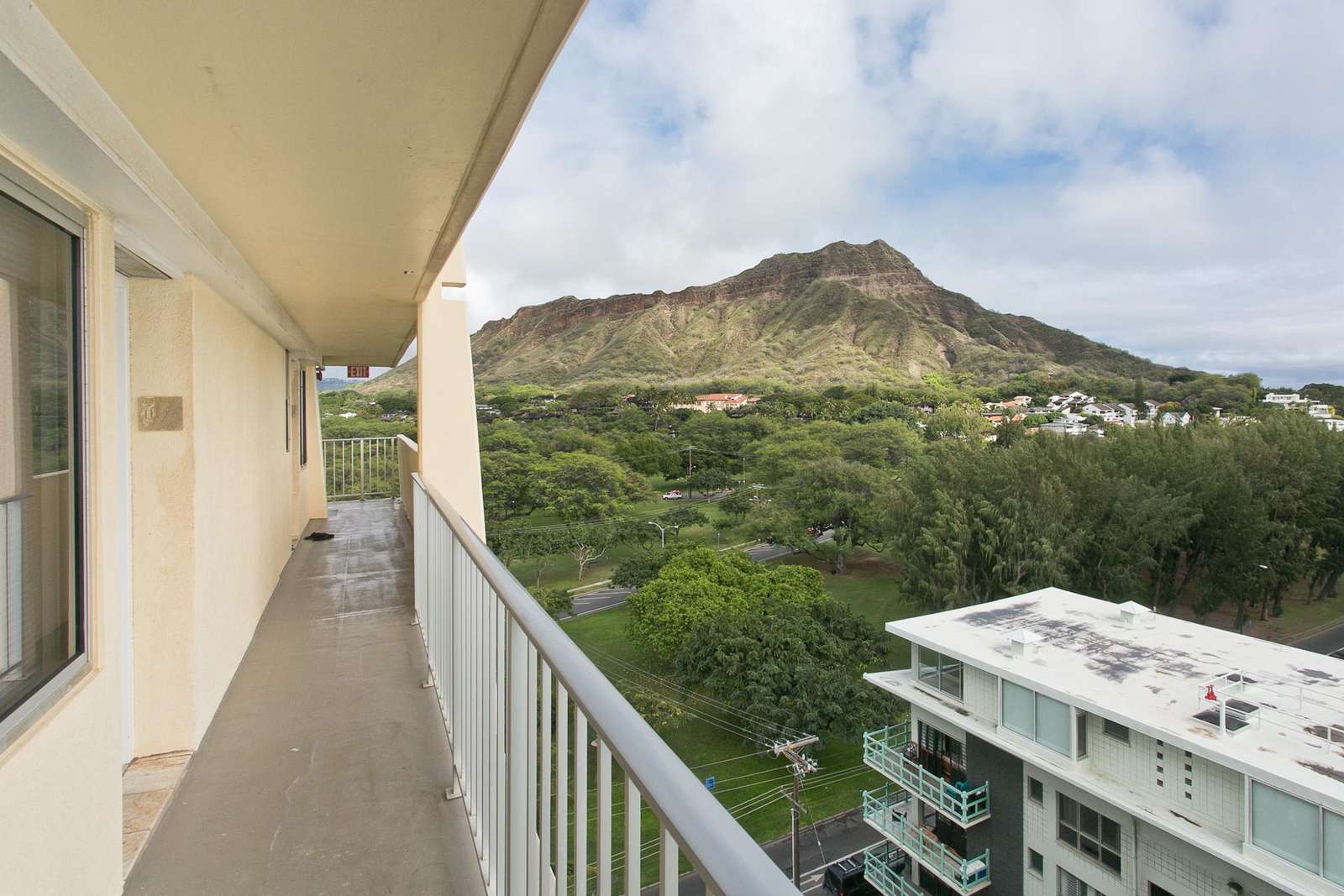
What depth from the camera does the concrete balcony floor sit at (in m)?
1.63

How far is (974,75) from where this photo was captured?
86.2 m

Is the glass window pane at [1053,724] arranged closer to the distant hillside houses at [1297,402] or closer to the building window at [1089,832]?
the building window at [1089,832]

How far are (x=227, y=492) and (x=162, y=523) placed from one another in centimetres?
63

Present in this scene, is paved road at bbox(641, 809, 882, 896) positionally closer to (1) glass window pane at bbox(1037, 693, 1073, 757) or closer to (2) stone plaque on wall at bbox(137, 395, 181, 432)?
(1) glass window pane at bbox(1037, 693, 1073, 757)

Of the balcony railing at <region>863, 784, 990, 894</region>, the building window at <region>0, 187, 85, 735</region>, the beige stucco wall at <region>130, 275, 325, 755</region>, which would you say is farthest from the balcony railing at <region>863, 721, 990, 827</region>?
the building window at <region>0, 187, 85, 735</region>

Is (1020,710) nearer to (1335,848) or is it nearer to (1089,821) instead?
(1089,821)

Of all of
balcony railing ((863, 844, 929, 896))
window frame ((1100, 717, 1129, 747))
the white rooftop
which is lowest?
balcony railing ((863, 844, 929, 896))

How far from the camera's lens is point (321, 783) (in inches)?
80.0

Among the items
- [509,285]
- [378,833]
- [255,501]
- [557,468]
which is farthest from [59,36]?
[509,285]

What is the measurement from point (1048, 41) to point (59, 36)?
98957 millimetres

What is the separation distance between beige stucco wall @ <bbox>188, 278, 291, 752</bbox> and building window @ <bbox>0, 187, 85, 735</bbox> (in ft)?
3.24

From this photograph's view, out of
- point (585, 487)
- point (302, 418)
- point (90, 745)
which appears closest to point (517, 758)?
point (90, 745)

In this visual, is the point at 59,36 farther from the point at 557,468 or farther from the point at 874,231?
the point at 874,231

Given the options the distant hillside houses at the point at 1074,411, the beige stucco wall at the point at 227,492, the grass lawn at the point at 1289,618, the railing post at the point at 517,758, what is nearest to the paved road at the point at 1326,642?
the grass lawn at the point at 1289,618
